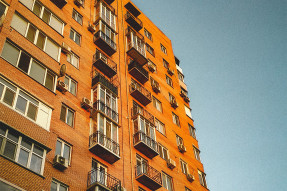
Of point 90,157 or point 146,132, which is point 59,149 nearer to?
point 90,157

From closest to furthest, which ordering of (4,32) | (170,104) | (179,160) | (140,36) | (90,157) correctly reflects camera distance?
(4,32) < (90,157) < (179,160) < (170,104) < (140,36)

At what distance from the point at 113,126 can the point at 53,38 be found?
6950mm

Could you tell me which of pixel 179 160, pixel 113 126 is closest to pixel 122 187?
pixel 113 126

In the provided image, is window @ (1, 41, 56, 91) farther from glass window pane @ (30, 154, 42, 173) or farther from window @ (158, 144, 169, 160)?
window @ (158, 144, 169, 160)

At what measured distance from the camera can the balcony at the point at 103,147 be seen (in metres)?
21.4

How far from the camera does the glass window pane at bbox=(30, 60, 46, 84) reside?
19.7 meters

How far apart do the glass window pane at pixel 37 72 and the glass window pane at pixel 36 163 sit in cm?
499

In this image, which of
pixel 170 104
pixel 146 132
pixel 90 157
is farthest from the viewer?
pixel 170 104

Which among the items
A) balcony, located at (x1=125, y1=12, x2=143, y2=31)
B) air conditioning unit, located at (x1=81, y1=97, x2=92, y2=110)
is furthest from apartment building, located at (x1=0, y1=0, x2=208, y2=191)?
balcony, located at (x1=125, y1=12, x2=143, y2=31)

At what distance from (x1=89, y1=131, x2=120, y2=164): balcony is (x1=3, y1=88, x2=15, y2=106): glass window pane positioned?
588 cm

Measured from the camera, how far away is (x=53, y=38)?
2355cm

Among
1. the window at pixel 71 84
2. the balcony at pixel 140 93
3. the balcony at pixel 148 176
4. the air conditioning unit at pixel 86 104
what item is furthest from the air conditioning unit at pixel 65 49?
the balcony at pixel 148 176

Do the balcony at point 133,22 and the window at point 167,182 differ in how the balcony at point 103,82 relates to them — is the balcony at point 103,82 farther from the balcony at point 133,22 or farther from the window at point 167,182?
the balcony at point 133,22

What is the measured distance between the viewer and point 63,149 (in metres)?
19.9
